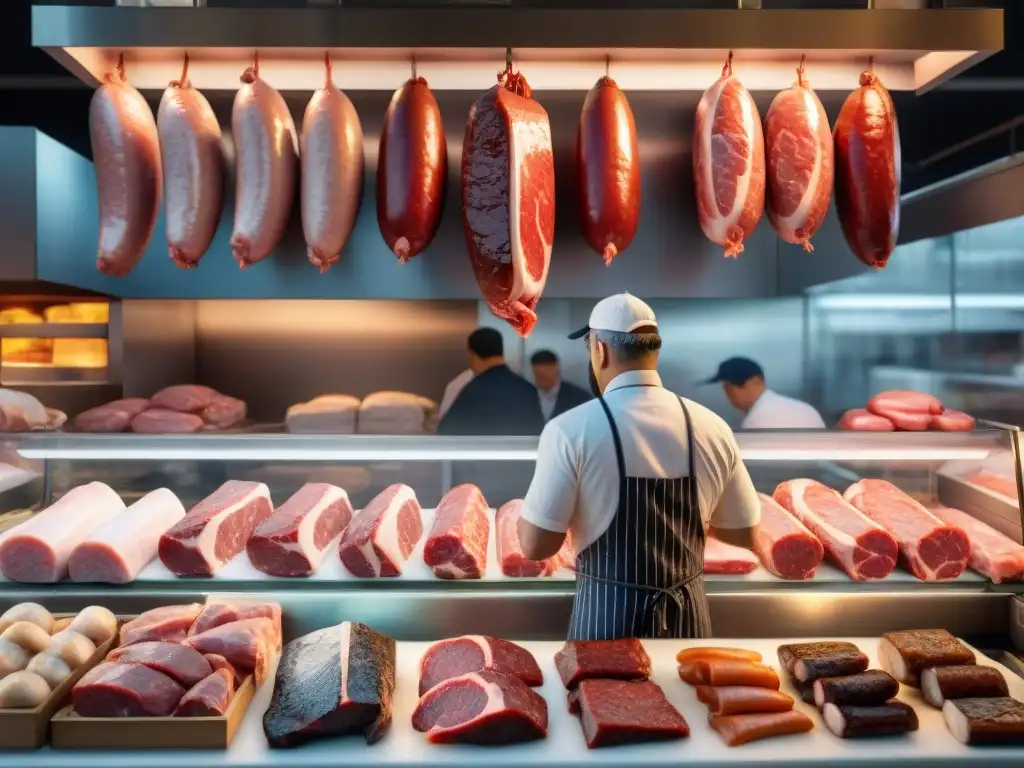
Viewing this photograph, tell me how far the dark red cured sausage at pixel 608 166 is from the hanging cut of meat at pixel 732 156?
27 centimetres

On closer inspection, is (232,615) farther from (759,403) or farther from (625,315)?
(759,403)

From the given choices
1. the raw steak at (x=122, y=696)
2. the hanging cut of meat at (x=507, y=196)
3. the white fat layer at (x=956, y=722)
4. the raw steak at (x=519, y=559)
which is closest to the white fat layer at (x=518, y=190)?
the hanging cut of meat at (x=507, y=196)

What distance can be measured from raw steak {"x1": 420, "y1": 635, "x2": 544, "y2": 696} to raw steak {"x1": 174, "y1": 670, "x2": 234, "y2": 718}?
51cm

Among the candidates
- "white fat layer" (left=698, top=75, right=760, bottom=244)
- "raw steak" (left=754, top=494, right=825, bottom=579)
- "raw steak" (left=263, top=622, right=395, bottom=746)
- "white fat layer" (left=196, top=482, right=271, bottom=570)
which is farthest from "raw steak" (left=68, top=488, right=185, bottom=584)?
"white fat layer" (left=698, top=75, right=760, bottom=244)

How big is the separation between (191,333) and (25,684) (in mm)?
3946

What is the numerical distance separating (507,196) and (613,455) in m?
0.89

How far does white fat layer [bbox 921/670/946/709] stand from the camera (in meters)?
2.05

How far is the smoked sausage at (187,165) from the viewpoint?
9.17 feet

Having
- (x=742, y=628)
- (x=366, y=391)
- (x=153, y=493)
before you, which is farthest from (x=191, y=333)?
(x=742, y=628)

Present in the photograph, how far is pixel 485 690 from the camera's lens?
6.41 ft

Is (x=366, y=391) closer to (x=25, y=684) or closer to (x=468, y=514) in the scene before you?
(x=468, y=514)

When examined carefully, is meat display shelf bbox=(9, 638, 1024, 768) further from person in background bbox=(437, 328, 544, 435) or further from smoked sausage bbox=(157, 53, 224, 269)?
person in background bbox=(437, 328, 544, 435)

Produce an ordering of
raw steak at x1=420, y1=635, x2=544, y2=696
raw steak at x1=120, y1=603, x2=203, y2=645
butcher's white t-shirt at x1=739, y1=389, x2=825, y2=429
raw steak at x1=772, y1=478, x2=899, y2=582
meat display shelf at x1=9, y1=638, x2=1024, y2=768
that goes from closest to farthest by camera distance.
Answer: meat display shelf at x1=9, y1=638, x2=1024, y2=768 < raw steak at x1=420, y1=635, x2=544, y2=696 < raw steak at x1=120, y1=603, x2=203, y2=645 < raw steak at x1=772, y1=478, x2=899, y2=582 < butcher's white t-shirt at x1=739, y1=389, x2=825, y2=429

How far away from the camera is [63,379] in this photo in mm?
4137
